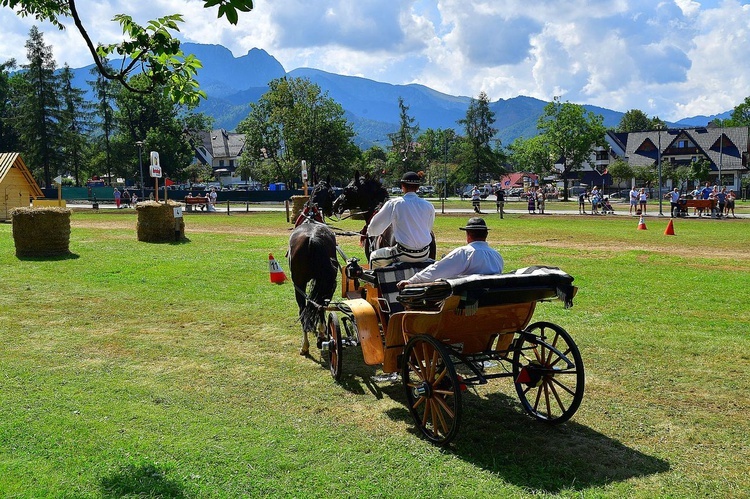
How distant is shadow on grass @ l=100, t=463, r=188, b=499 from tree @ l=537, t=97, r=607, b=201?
73.1 meters

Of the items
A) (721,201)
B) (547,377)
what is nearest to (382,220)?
(547,377)

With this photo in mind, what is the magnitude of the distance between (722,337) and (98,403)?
306 inches

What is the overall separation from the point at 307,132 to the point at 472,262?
6138cm

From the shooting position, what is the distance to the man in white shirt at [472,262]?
5391mm

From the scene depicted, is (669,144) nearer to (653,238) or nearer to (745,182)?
(745,182)

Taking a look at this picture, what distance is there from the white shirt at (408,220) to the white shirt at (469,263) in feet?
4.70

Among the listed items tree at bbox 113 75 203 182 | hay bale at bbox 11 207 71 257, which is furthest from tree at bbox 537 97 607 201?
hay bale at bbox 11 207 71 257

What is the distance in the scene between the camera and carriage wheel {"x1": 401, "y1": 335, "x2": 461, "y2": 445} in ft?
15.9

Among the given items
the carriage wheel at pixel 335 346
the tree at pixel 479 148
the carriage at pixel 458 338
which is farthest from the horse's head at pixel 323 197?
the tree at pixel 479 148

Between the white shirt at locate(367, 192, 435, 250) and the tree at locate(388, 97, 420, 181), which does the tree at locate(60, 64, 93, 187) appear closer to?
the tree at locate(388, 97, 420, 181)

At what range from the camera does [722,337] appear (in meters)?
8.26

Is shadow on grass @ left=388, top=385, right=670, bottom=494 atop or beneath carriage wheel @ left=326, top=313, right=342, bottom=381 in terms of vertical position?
beneath

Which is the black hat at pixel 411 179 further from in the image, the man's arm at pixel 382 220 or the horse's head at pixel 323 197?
the horse's head at pixel 323 197

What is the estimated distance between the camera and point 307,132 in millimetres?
64938
